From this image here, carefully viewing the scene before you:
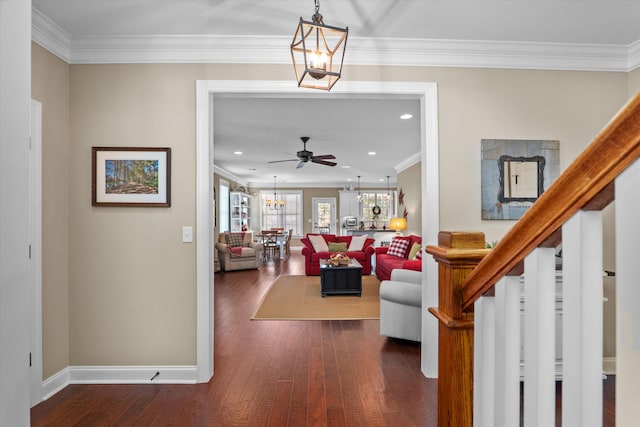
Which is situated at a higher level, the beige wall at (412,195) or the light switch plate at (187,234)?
the beige wall at (412,195)

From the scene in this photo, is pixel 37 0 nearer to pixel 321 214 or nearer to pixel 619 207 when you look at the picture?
pixel 619 207

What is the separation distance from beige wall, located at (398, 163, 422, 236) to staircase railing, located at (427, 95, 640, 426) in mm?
6717

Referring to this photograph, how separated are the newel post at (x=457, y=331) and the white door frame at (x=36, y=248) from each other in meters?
2.65

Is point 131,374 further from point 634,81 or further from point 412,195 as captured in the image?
point 412,195

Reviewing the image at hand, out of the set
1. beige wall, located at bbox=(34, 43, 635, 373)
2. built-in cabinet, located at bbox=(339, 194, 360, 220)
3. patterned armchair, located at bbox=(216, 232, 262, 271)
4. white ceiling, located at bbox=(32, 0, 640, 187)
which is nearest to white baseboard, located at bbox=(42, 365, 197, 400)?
beige wall, located at bbox=(34, 43, 635, 373)

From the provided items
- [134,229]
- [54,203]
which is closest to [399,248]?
[134,229]

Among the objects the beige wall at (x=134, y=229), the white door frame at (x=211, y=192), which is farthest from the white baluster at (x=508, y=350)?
the beige wall at (x=134, y=229)

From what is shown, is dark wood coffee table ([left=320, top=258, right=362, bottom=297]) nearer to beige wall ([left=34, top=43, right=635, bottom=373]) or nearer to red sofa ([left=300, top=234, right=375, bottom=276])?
red sofa ([left=300, top=234, right=375, bottom=276])

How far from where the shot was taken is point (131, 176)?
2611 mm

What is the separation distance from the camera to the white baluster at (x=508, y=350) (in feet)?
2.22

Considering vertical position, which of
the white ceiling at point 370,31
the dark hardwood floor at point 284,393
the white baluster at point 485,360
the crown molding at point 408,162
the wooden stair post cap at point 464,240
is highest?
the white ceiling at point 370,31

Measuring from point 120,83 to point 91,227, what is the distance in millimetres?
1138

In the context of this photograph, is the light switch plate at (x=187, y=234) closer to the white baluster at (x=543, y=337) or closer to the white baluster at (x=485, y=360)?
the white baluster at (x=485, y=360)

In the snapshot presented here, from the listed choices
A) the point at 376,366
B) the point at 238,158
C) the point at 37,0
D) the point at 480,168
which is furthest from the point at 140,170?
the point at 238,158
